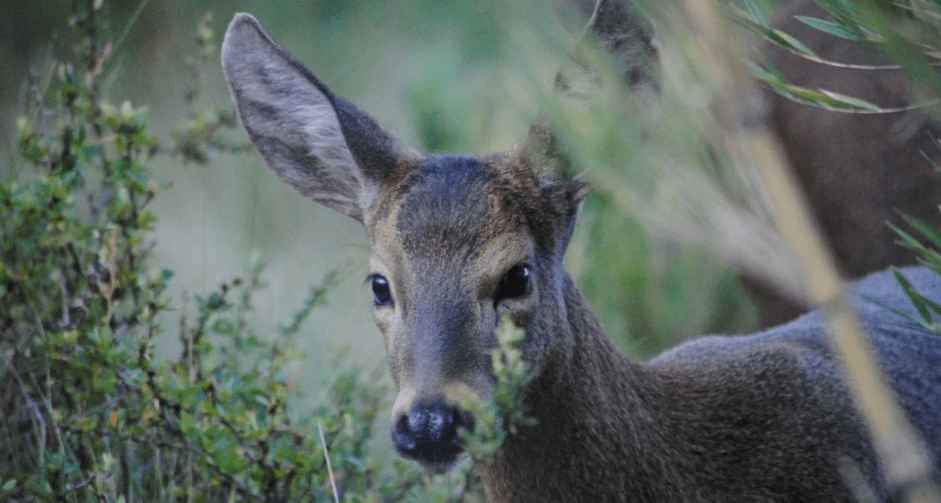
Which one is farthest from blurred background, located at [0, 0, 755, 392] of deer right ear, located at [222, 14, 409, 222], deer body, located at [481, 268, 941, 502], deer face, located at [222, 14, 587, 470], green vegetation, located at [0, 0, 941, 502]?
deer body, located at [481, 268, 941, 502]

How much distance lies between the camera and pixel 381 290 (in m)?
3.40

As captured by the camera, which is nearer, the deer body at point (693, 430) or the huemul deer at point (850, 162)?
the deer body at point (693, 430)

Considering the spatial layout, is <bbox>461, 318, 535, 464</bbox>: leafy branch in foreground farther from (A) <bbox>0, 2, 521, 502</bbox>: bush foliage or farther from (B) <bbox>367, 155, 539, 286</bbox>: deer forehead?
(A) <bbox>0, 2, 521, 502</bbox>: bush foliage

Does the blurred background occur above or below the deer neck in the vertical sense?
above

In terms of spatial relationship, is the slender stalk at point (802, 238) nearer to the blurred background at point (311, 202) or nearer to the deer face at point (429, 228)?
the deer face at point (429, 228)

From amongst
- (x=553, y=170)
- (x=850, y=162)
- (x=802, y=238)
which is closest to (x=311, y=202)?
(x=850, y=162)

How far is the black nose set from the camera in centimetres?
286

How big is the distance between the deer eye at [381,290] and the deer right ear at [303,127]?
37 centimetres

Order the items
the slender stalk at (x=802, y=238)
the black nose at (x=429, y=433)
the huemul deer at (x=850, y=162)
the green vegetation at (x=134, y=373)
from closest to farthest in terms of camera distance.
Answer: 1. the slender stalk at (x=802, y=238)
2. the black nose at (x=429, y=433)
3. the green vegetation at (x=134, y=373)
4. the huemul deer at (x=850, y=162)

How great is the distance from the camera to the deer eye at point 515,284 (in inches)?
128

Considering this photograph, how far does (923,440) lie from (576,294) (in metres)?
1.24

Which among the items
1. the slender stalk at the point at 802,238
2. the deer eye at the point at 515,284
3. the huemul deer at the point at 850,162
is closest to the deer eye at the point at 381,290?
the deer eye at the point at 515,284

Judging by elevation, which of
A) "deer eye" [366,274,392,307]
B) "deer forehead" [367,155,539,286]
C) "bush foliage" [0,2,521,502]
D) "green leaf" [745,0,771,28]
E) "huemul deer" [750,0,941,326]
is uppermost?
"huemul deer" [750,0,941,326]

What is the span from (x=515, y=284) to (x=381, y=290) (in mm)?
422
